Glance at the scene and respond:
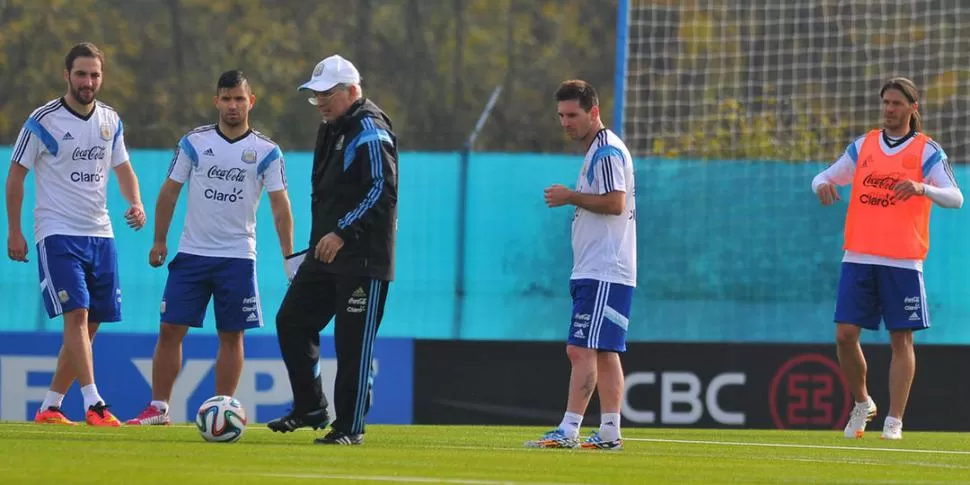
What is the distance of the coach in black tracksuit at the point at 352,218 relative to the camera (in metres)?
8.73

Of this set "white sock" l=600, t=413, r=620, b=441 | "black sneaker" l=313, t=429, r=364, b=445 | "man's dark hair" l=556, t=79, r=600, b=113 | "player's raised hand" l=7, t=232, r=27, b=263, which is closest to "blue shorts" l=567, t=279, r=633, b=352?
"white sock" l=600, t=413, r=620, b=441

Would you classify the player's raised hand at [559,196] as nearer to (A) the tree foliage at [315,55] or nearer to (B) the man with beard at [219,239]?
(B) the man with beard at [219,239]

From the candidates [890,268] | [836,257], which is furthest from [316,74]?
[836,257]

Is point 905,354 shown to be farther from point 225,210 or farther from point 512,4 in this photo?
point 512,4

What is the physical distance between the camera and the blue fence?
14.1 meters

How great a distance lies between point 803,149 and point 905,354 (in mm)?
7486

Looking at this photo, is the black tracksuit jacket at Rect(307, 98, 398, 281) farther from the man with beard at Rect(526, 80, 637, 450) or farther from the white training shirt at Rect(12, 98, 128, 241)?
the white training shirt at Rect(12, 98, 128, 241)

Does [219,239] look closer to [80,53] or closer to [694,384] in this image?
[80,53]

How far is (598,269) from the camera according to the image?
9.10 metres

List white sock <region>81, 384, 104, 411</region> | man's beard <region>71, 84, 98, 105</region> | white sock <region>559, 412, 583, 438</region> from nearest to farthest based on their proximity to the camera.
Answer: white sock <region>559, 412, 583, 438</region>
white sock <region>81, 384, 104, 411</region>
man's beard <region>71, 84, 98, 105</region>

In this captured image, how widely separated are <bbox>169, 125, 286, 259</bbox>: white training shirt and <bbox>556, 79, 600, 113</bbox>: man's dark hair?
96.8 inches

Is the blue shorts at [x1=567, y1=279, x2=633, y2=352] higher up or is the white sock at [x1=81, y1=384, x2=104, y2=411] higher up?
the blue shorts at [x1=567, y1=279, x2=633, y2=352]

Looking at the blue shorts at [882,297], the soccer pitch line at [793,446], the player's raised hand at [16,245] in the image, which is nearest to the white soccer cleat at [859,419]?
the blue shorts at [882,297]

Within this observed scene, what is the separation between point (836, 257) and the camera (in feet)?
48.1
